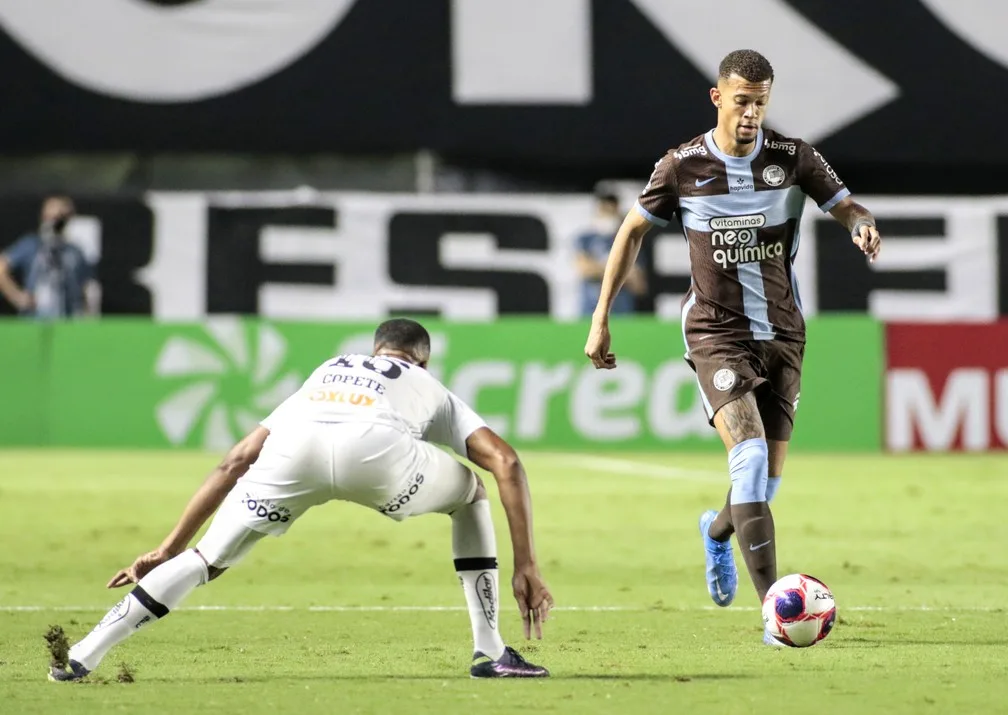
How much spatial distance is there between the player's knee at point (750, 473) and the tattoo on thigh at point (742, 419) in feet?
0.22

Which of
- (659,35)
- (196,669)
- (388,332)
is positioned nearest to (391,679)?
(196,669)

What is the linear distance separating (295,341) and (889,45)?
28.4 feet

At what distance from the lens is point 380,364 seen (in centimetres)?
660

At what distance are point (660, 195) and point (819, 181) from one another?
0.66m

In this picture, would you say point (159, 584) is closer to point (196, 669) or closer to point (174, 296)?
point (196, 669)

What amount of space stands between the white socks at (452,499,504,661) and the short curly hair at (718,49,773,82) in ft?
7.09

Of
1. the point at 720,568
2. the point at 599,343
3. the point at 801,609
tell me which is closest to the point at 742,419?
the point at 599,343

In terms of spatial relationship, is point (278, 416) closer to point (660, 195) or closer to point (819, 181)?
point (660, 195)

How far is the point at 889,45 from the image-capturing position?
23.1 metres

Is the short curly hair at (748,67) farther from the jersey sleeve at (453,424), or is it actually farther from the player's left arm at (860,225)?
the jersey sleeve at (453,424)

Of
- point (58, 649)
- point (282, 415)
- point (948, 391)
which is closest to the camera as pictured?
point (58, 649)

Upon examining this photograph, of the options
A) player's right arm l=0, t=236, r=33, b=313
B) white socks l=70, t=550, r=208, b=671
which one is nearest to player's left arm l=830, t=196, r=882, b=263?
white socks l=70, t=550, r=208, b=671

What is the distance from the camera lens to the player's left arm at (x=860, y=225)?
7.46m

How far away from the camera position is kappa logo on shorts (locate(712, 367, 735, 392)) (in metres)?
7.71
